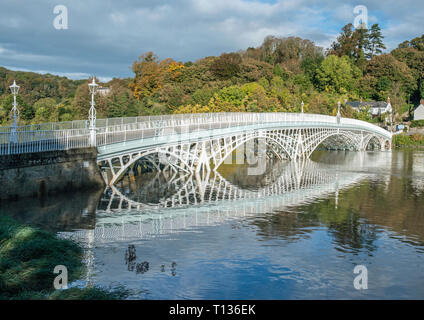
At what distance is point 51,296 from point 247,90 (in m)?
58.9

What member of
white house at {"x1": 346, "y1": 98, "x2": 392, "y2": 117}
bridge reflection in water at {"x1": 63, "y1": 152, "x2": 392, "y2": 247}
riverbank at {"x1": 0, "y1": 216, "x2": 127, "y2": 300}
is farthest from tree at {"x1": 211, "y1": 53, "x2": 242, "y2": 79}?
riverbank at {"x1": 0, "y1": 216, "x2": 127, "y2": 300}

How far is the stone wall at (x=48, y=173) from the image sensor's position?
21797 mm

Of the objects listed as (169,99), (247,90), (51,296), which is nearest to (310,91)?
(247,90)

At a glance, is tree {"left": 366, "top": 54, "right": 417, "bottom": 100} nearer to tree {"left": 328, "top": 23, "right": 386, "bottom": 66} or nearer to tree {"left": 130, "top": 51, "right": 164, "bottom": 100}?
tree {"left": 328, "top": 23, "right": 386, "bottom": 66}

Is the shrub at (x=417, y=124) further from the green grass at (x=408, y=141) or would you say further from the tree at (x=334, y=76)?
the tree at (x=334, y=76)

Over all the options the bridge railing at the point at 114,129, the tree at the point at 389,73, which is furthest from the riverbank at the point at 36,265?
the tree at the point at 389,73

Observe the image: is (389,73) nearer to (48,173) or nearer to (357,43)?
(357,43)

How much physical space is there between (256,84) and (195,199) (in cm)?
4533

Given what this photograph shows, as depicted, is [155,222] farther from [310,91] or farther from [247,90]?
[310,91]

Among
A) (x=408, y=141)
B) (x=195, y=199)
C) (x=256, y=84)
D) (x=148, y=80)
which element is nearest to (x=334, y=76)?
A: (x=408, y=141)

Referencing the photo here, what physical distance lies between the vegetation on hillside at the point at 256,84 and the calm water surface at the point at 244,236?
28002 mm

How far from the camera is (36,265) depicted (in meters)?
12.5

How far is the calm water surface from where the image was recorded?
12805 millimetres

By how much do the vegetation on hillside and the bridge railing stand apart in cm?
1770
